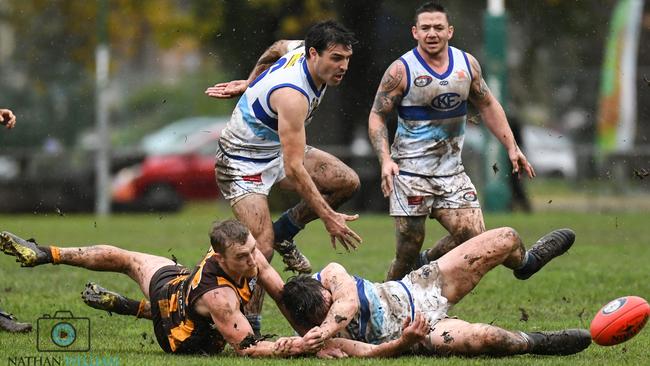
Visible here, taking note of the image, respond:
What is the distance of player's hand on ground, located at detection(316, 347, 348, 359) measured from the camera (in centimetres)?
788

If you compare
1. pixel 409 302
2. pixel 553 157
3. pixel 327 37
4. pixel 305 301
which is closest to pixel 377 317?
pixel 409 302

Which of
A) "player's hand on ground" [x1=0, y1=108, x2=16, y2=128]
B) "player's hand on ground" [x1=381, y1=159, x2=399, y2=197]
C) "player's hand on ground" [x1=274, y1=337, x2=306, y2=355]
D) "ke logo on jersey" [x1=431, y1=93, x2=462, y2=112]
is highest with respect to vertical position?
"ke logo on jersey" [x1=431, y1=93, x2=462, y2=112]

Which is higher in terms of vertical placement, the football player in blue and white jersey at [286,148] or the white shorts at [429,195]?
the football player in blue and white jersey at [286,148]

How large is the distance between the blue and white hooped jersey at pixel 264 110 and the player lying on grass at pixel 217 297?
4.01ft

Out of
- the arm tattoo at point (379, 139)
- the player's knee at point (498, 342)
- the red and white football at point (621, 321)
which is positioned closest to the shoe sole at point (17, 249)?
the arm tattoo at point (379, 139)

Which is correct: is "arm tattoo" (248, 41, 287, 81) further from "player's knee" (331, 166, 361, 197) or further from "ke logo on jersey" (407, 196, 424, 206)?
"ke logo on jersey" (407, 196, 424, 206)

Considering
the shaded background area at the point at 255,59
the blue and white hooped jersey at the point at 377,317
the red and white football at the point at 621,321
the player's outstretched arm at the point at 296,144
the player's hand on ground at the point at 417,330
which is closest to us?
the player's hand on ground at the point at 417,330

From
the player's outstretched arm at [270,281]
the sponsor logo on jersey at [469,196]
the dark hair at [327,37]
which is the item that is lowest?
the player's outstretched arm at [270,281]

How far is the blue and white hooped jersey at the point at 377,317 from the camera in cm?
808

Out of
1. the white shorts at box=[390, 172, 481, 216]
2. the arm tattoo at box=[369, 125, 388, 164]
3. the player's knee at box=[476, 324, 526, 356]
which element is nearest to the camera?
the player's knee at box=[476, 324, 526, 356]

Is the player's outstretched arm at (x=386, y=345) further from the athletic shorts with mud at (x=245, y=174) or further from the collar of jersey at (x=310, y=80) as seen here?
the collar of jersey at (x=310, y=80)

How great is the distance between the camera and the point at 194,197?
2642 centimetres

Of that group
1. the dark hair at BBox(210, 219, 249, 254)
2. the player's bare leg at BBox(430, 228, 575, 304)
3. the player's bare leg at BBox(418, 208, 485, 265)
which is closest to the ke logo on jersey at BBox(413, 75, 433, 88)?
the player's bare leg at BBox(418, 208, 485, 265)
